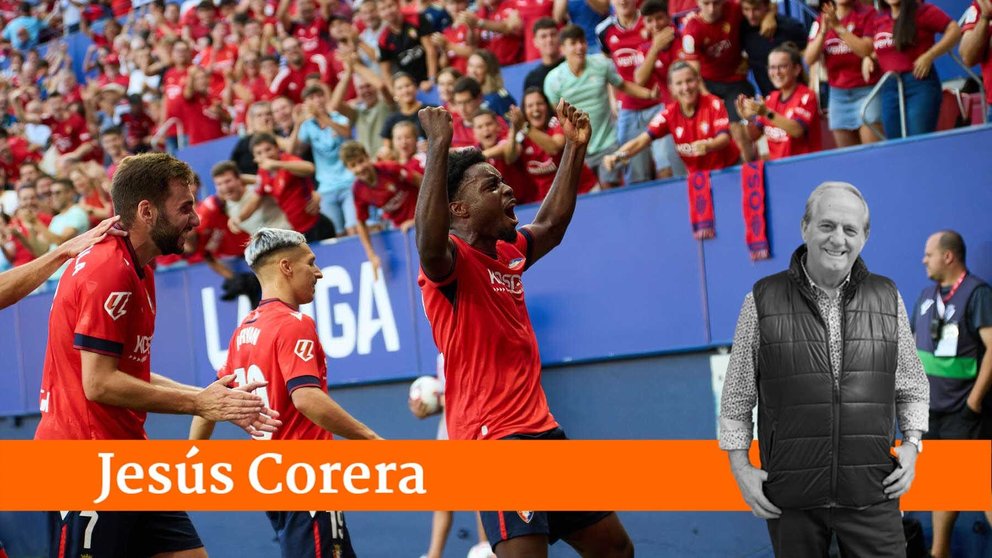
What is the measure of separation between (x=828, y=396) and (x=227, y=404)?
2253 mm

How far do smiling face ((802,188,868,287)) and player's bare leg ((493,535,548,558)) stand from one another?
5.32 feet

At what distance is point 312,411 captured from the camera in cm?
551

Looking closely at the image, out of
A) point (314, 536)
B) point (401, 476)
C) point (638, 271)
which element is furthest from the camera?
point (638, 271)

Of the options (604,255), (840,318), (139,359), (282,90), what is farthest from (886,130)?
(282,90)

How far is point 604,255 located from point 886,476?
19.6ft

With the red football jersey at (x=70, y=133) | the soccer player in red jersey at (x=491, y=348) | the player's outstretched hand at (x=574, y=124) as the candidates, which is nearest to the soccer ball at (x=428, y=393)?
the player's outstretched hand at (x=574, y=124)

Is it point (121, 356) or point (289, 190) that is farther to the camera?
point (289, 190)

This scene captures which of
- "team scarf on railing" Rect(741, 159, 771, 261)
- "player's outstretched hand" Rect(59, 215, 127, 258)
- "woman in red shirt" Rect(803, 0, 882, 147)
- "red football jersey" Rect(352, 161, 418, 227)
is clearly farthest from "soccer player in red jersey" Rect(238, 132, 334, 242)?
"player's outstretched hand" Rect(59, 215, 127, 258)

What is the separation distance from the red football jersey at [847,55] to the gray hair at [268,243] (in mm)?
5419

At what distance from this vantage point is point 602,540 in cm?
531

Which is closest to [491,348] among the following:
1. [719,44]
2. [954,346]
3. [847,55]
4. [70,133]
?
[954,346]

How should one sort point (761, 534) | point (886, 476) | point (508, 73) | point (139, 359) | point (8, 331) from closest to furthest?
point (886, 476)
point (139, 359)
point (761, 534)
point (508, 73)
point (8, 331)

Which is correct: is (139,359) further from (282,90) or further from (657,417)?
(282,90)

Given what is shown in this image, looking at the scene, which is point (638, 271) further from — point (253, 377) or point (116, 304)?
point (116, 304)
